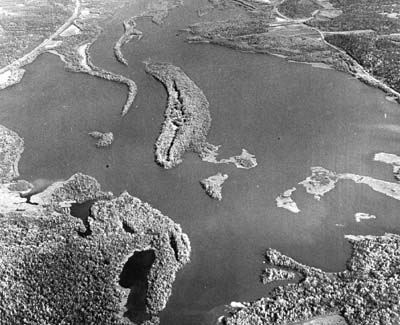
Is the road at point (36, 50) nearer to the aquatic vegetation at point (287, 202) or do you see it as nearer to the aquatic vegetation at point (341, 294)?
the aquatic vegetation at point (287, 202)

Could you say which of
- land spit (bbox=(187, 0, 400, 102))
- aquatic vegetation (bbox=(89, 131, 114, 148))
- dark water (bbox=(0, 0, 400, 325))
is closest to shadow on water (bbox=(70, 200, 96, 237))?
dark water (bbox=(0, 0, 400, 325))

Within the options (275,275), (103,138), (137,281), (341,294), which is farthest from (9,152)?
(341,294)

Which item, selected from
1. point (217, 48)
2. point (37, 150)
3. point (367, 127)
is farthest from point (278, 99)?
point (37, 150)

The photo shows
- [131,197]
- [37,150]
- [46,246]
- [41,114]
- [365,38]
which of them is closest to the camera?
[46,246]

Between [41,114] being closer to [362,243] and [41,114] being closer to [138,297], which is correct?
[138,297]

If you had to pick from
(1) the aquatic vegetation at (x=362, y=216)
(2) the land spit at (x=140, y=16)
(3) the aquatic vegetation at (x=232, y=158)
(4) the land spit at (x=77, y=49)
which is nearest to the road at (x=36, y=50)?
(4) the land spit at (x=77, y=49)

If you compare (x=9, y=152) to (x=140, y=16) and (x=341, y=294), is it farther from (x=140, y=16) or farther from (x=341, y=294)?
(x=140, y=16)

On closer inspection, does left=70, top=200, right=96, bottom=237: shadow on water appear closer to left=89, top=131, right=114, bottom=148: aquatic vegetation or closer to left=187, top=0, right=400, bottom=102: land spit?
left=89, top=131, right=114, bottom=148: aquatic vegetation

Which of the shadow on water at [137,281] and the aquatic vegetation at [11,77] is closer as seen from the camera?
the shadow on water at [137,281]
